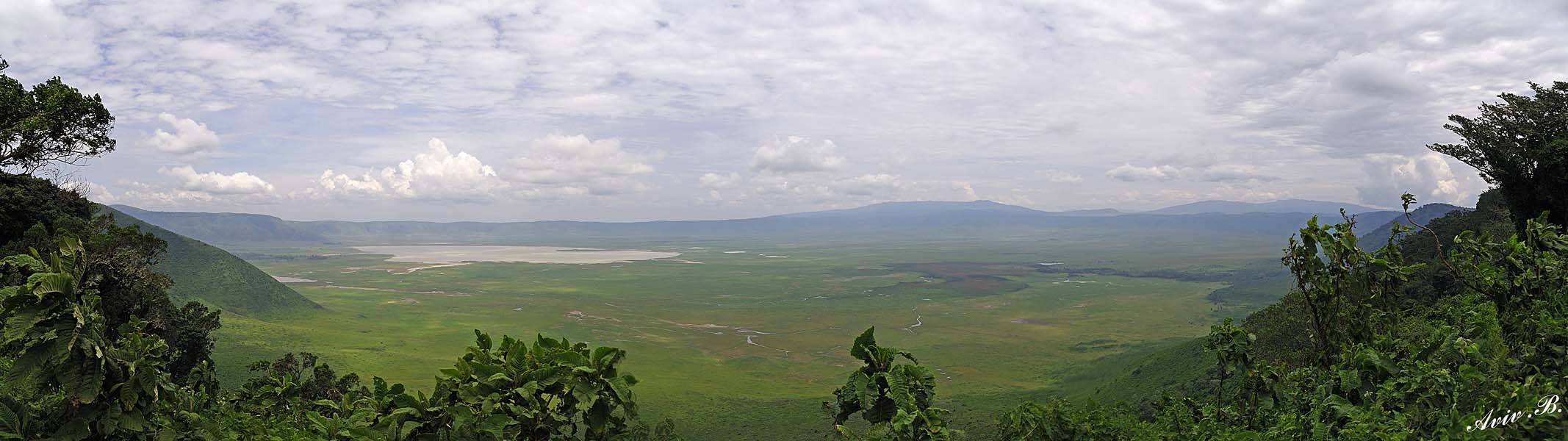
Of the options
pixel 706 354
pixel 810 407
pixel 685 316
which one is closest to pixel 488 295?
pixel 685 316

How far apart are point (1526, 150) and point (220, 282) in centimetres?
16695

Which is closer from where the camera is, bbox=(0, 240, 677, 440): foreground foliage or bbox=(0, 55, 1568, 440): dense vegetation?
bbox=(0, 55, 1568, 440): dense vegetation

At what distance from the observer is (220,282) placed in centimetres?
13100

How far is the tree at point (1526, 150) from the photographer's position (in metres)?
34.8

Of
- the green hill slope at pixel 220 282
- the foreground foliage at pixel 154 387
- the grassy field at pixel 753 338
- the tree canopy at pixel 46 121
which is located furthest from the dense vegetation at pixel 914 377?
the green hill slope at pixel 220 282

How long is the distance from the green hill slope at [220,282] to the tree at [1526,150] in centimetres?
14859

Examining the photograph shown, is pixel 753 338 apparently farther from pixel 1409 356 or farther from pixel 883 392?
pixel 1409 356

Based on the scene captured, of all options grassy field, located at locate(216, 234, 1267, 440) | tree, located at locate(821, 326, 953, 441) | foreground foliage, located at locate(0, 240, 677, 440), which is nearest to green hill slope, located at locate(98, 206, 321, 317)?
grassy field, located at locate(216, 234, 1267, 440)

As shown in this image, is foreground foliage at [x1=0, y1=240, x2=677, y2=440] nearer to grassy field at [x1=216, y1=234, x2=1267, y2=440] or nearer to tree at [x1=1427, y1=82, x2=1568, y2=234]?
tree at [x1=1427, y1=82, x2=1568, y2=234]

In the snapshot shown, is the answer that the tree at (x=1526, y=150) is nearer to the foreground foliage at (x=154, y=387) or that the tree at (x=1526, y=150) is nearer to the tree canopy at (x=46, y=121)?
the foreground foliage at (x=154, y=387)

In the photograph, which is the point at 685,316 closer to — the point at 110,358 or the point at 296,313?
the point at 296,313

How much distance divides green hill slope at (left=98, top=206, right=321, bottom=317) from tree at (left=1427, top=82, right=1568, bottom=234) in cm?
14859

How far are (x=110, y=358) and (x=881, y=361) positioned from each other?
952 centimetres

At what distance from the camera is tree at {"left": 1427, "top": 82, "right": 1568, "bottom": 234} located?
3481 centimetres
